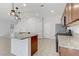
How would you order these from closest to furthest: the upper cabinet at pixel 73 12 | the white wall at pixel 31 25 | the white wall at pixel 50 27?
the upper cabinet at pixel 73 12, the white wall at pixel 50 27, the white wall at pixel 31 25

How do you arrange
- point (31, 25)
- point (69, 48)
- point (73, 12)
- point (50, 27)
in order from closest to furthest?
point (69, 48)
point (73, 12)
point (50, 27)
point (31, 25)

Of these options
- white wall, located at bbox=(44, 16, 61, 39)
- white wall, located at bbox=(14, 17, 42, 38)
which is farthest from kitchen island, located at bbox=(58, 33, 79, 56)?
white wall, located at bbox=(14, 17, 42, 38)

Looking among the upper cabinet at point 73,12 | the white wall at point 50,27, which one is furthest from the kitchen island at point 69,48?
the white wall at point 50,27

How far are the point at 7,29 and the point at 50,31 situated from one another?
16.5ft

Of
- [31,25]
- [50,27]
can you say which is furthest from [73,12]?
[31,25]

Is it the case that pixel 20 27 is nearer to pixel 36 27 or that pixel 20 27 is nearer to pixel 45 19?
pixel 36 27

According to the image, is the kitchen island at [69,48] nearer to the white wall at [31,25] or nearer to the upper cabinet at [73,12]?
the upper cabinet at [73,12]

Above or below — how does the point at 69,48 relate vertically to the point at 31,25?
below

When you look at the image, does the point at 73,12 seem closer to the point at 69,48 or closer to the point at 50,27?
the point at 69,48

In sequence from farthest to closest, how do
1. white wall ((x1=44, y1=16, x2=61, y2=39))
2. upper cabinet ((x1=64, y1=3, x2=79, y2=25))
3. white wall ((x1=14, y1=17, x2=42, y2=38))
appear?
white wall ((x1=14, y1=17, x2=42, y2=38)) < white wall ((x1=44, y1=16, x2=61, y2=39)) < upper cabinet ((x1=64, y1=3, x2=79, y2=25))

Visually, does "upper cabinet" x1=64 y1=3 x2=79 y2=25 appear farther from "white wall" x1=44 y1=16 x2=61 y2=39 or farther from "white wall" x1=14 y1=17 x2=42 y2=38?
"white wall" x1=14 y1=17 x2=42 y2=38

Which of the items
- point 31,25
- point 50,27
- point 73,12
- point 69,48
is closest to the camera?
point 69,48

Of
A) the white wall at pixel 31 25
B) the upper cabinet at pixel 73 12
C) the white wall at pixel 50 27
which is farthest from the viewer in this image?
the white wall at pixel 31 25

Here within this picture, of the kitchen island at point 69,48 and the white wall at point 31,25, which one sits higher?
the white wall at point 31,25
